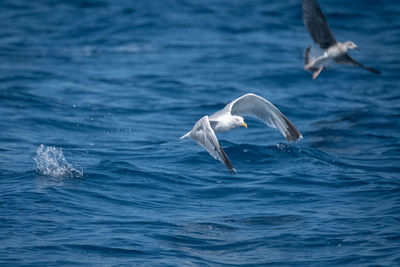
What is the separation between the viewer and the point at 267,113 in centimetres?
1002

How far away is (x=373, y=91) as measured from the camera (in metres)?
17.0

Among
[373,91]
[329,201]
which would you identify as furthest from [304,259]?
[373,91]

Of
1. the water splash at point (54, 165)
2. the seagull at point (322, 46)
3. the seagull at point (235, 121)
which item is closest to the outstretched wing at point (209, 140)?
the seagull at point (235, 121)

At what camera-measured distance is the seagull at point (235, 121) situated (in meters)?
8.48

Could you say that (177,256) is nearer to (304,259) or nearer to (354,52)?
(304,259)

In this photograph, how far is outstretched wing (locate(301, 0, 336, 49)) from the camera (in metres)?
12.1

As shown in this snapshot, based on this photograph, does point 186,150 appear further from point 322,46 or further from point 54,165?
point 322,46

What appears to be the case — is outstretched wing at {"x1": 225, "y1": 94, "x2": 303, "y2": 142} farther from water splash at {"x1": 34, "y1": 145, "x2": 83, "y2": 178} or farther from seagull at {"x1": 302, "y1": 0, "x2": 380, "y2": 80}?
water splash at {"x1": 34, "y1": 145, "x2": 83, "y2": 178}

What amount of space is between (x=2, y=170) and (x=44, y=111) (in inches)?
174

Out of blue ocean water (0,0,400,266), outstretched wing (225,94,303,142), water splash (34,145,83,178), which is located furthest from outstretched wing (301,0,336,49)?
water splash (34,145,83,178)

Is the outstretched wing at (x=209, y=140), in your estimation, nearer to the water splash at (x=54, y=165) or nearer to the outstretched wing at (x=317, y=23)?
the water splash at (x=54, y=165)

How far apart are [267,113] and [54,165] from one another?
154 inches

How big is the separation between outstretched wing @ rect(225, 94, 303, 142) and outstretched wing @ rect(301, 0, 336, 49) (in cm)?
332

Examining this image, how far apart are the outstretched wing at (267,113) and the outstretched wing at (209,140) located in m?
1.23
